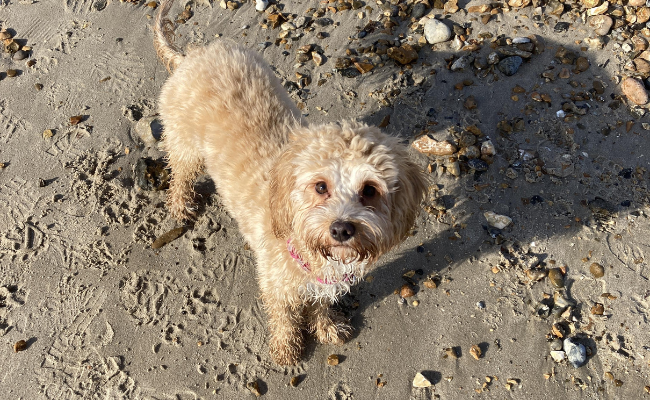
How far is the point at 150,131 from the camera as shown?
536 cm

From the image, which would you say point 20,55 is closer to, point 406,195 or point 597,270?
point 406,195

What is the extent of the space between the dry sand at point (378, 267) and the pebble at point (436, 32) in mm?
156

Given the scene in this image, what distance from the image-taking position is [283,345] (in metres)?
3.95

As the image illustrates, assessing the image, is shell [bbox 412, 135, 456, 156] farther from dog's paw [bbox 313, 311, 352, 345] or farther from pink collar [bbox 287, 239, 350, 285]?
pink collar [bbox 287, 239, 350, 285]

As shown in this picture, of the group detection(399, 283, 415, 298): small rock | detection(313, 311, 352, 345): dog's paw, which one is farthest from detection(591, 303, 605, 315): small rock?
detection(313, 311, 352, 345): dog's paw

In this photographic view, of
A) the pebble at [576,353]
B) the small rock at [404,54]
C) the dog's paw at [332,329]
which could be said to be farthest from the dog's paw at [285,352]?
the small rock at [404,54]

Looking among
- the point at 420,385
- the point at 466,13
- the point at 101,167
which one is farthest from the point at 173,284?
the point at 466,13

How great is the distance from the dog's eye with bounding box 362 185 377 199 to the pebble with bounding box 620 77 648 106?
13.5 feet

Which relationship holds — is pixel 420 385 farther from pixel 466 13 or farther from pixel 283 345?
pixel 466 13

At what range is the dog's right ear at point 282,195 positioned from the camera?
2.79 metres

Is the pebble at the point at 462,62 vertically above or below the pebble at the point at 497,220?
above

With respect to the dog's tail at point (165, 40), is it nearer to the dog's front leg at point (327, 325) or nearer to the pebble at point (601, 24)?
the dog's front leg at point (327, 325)

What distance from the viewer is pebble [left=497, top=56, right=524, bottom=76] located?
5.23 m

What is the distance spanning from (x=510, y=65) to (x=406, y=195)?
11.3 feet
